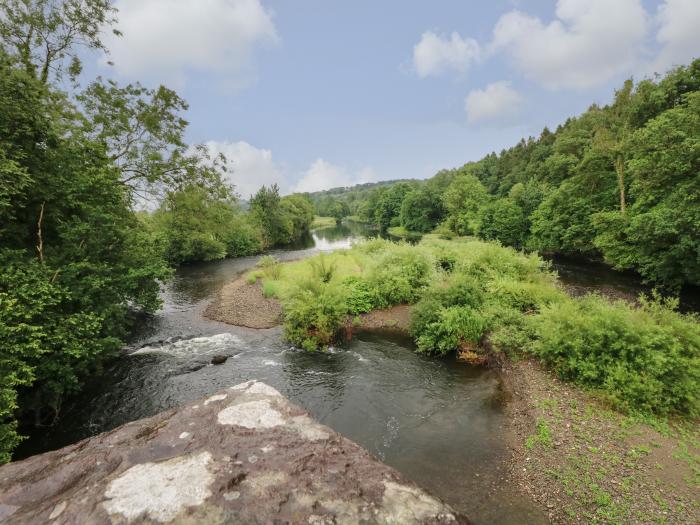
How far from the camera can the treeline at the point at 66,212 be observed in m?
7.98

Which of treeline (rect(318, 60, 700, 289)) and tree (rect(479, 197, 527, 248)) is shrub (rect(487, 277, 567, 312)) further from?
tree (rect(479, 197, 527, 248))

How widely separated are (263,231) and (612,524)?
5074cm

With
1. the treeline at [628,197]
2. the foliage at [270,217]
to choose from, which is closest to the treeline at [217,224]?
the foliage at [270,217]

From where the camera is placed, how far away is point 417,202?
69500 millimetres

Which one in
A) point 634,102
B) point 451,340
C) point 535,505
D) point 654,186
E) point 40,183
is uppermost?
point 634,102

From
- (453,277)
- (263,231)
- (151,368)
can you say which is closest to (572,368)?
(453,277)

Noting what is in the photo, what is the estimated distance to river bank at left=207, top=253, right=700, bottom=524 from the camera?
5.58 metres

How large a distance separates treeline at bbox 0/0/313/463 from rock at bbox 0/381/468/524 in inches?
185

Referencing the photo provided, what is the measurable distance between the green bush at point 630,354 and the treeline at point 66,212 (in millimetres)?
13318

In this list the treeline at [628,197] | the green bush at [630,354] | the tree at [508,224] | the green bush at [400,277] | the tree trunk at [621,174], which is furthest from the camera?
the tree at [508,224]

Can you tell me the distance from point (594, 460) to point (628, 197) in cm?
2699

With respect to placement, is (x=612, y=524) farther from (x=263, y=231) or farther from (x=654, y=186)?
(x=263, y=231)

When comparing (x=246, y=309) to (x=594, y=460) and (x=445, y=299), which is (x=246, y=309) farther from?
(x=594, y=460)

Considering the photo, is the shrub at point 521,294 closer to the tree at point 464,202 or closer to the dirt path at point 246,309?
the dirt path at point 246,309
